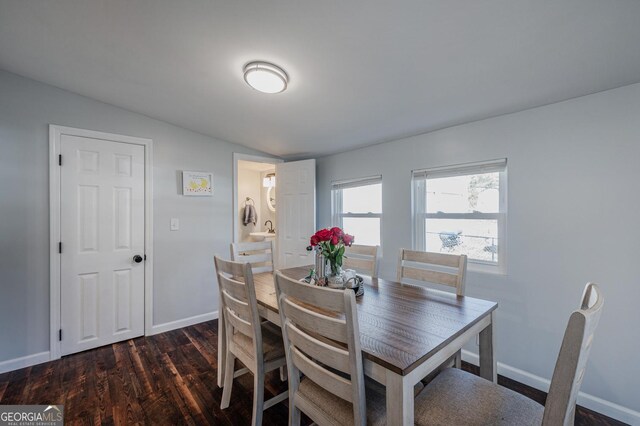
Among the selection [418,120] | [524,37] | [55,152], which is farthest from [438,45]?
[55,152]

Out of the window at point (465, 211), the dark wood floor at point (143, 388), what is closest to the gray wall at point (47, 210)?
the dark wood floor at point (143, 388)

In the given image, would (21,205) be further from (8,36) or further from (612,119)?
(612,119)

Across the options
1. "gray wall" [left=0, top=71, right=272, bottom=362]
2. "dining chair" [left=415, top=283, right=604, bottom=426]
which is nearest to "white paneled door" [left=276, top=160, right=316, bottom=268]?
"gray wall" [left=0, top=71, right=272, bottom=362]

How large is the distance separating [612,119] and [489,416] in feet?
6.35

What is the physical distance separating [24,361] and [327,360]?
115 inches

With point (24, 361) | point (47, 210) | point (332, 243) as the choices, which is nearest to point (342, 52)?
point (332, 243)

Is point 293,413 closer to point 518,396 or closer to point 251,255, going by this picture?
point 518,396

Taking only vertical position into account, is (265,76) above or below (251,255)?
above

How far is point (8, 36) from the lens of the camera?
1820 mm

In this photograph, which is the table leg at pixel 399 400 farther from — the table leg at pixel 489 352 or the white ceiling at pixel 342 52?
the white ceiling at pixel 342 52

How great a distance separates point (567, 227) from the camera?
1.87 meters

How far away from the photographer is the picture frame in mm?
3145

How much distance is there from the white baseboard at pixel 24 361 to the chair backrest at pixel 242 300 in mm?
2061

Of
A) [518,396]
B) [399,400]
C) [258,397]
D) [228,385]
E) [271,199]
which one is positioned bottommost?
[228,385]
